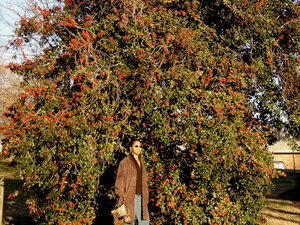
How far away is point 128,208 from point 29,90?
2.83m

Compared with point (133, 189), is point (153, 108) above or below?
above

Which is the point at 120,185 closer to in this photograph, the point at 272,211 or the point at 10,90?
the point at 10,90

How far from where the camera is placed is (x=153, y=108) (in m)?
5.69

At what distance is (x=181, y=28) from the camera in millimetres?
6430

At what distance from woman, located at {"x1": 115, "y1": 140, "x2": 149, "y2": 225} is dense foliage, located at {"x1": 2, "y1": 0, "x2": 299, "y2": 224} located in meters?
0.60

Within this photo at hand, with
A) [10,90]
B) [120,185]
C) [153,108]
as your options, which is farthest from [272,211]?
[10,90]

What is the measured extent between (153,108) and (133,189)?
1.62m

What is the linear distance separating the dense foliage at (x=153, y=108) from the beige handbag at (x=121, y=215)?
0.94m

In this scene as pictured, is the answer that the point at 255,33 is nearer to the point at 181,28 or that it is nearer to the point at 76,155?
the point at 181,28

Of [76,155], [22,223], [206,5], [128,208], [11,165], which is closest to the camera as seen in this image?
[128,208]

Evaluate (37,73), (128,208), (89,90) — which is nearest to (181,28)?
(89,90)

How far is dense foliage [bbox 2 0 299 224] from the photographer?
5.40 metres

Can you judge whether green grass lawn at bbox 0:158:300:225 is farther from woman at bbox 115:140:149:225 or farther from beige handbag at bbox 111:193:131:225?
beige handbag at bbox 111:193:131:225

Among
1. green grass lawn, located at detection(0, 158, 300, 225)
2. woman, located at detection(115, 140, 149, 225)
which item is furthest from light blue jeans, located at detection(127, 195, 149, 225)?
green grass lawn, located at detection(0, 158, 300, 225)
